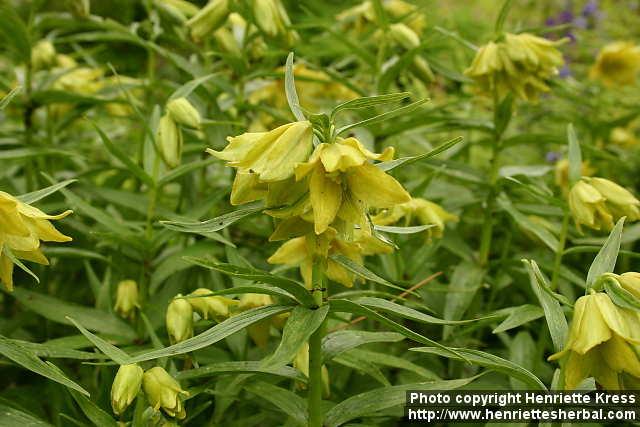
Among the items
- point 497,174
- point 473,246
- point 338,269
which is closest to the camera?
point 338,269

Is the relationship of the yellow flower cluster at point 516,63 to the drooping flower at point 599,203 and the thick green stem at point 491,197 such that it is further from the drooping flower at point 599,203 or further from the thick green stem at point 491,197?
the drooping flower at point 599,203

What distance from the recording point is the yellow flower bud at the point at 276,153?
783mm

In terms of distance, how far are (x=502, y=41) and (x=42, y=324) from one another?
41.8 inches

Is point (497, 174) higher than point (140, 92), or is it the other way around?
point (140, 92)

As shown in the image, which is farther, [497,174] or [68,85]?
[68,85]

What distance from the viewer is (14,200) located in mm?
844

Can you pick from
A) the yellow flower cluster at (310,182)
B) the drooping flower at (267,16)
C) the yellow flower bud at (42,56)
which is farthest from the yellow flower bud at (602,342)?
the yellow flower bud at (42,56)

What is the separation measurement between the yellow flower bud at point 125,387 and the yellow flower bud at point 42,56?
985 mm

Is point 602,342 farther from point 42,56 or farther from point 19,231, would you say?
point 42,56

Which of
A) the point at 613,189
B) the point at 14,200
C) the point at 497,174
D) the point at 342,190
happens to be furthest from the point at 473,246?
the point at 14,200

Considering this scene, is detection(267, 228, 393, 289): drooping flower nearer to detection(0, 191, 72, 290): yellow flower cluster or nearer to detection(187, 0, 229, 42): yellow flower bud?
detection(0, 191, 72, 290): yellow flower cluster

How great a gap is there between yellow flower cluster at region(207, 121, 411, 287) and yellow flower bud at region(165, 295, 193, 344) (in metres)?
0.27

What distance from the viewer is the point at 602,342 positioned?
857 millimetres

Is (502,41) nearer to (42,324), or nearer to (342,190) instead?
(342,190)
